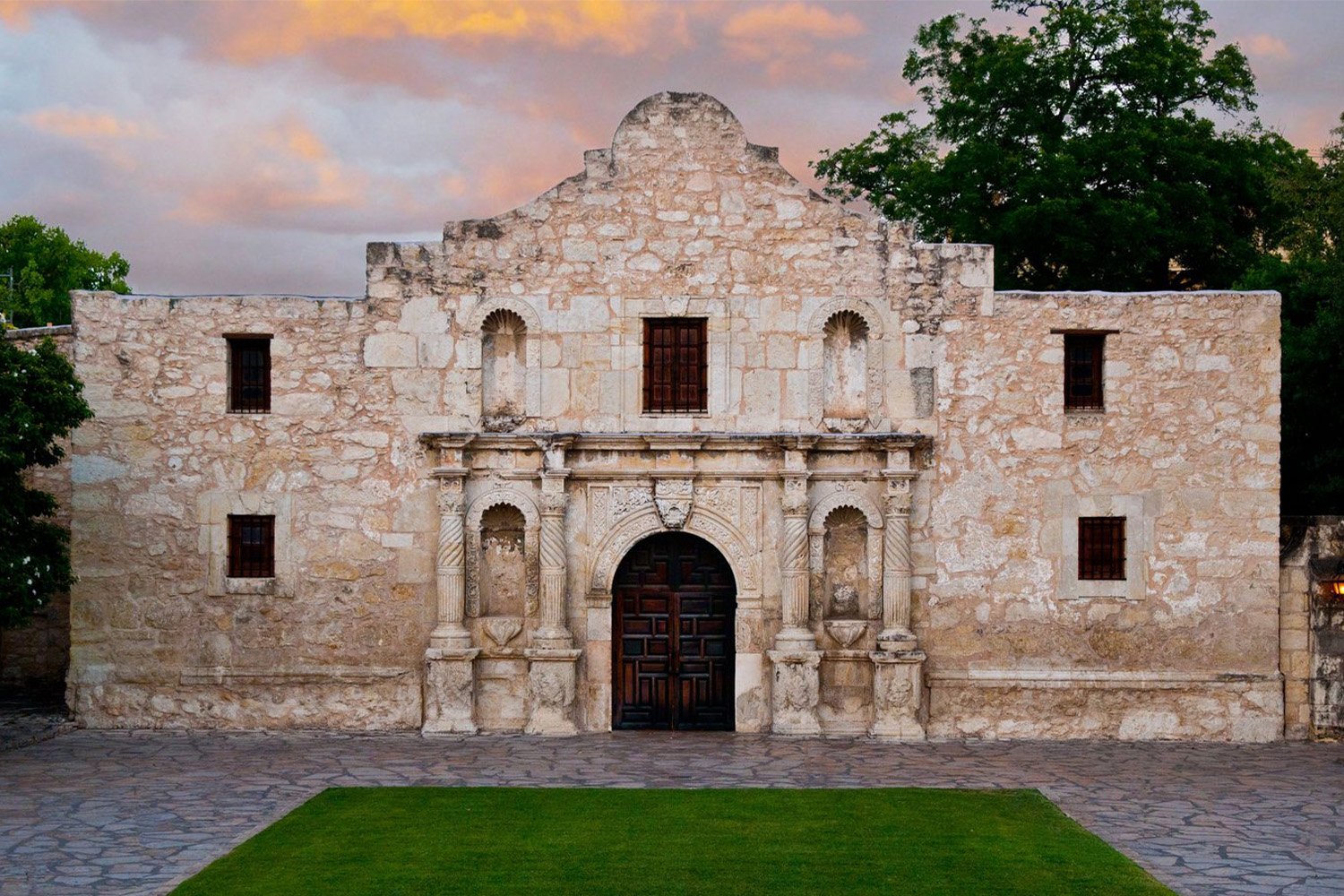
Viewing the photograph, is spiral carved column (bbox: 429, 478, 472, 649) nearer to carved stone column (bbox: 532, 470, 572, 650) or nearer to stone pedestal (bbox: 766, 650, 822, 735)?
carved stone column (bbox: 532, 470, 572, 650)

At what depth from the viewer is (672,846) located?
436 inches

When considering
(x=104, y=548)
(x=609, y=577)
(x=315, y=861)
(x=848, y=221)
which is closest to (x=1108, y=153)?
(x=848, y=221)

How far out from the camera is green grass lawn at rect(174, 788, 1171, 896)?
9.96m

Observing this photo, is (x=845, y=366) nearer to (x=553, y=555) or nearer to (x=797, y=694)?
(x=797, y=694)

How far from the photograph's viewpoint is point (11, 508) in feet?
50.3

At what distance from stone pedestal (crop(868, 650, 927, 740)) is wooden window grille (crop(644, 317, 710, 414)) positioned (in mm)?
4008

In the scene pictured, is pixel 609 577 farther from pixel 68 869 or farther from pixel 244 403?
pixel 68 869

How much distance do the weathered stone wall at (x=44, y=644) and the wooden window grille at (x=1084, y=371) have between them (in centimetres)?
1430

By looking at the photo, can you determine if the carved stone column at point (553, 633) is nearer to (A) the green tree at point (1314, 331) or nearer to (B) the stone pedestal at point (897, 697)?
(B) the stone pedestal at point (897, 697)

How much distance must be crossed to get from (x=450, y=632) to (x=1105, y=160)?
644 inches

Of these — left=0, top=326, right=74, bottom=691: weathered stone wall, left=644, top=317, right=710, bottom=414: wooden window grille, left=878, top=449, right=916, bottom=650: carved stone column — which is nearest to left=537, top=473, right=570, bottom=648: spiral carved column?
left=644, top=317, right=710, bottom=414: wooden window grille

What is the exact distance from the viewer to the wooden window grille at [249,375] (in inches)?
682

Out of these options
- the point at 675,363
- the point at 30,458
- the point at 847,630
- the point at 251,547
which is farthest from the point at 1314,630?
the point at 30,458

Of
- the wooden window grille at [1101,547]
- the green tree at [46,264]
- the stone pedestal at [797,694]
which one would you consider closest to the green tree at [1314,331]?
the wooden window grille at [1101,547]
